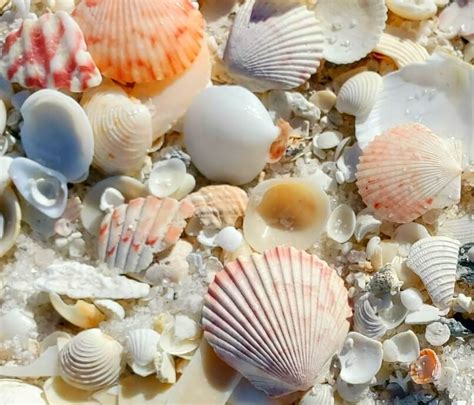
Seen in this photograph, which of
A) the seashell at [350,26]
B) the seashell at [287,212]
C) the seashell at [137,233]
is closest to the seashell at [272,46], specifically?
the seashell at [350,26]

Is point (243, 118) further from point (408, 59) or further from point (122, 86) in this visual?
point (408, 59)

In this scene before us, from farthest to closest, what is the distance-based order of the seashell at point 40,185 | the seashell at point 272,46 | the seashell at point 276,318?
the seashell at point 272,46 < the seashell at point 40,185 < the seashell at point 276,318

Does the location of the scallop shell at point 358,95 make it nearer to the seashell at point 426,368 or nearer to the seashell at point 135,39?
the seashell at point 135,39

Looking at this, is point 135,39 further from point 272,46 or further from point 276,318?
point 276,318

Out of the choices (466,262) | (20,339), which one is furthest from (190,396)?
(466,262)

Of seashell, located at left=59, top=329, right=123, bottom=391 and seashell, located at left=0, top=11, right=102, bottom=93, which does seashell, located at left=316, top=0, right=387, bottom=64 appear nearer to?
seashell, located at left=0, top=11, right=102, bottom=93

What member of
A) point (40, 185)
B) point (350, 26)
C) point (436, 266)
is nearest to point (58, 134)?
point (40, 185)
